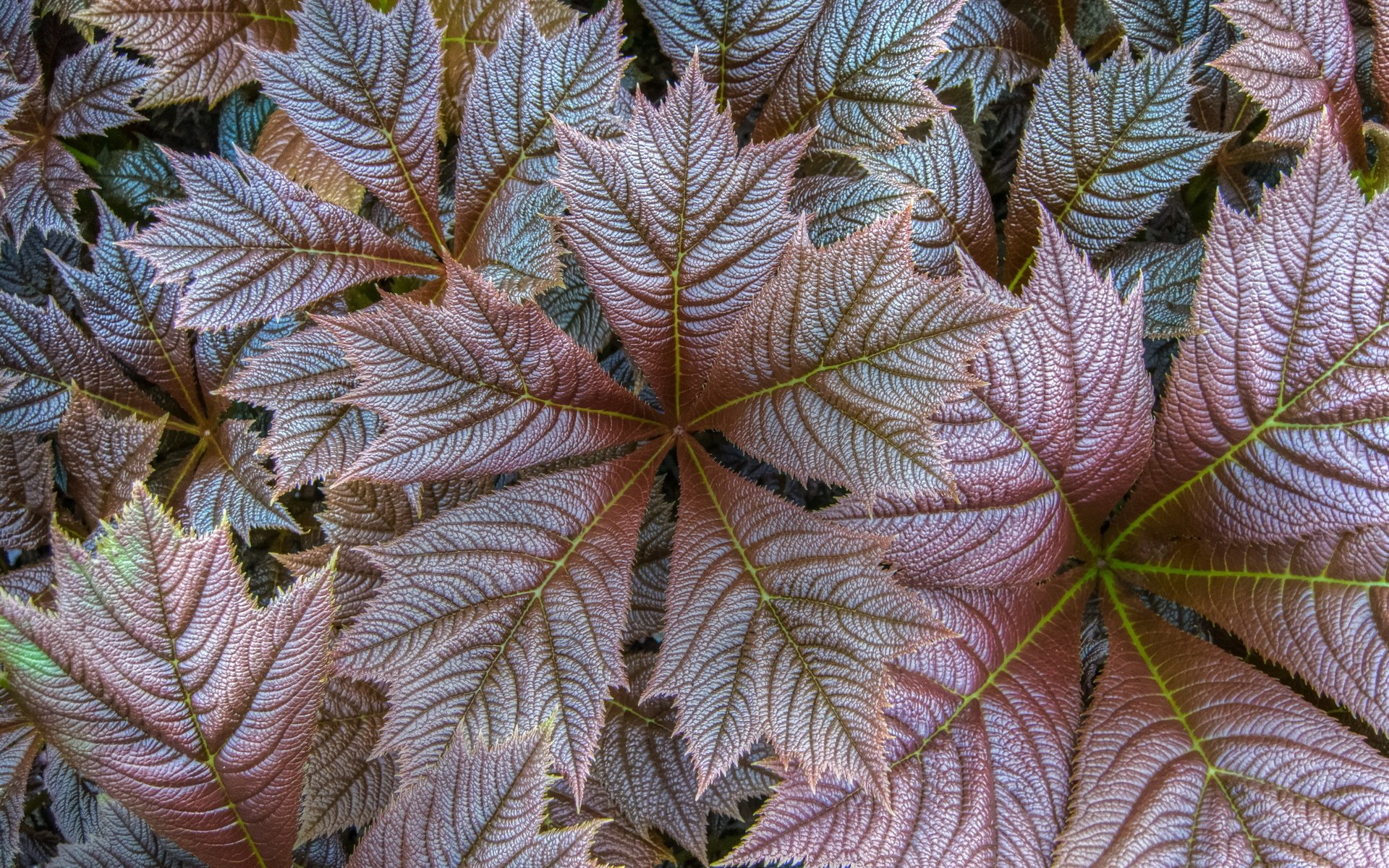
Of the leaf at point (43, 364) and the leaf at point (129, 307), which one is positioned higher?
the leaf at point (129, 307)

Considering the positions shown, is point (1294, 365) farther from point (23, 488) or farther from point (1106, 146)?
point (23, 488)

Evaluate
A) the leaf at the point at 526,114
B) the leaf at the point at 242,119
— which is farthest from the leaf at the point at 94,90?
the leaf at the point at 526,114

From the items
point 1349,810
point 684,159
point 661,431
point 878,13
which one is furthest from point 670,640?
point 878,13

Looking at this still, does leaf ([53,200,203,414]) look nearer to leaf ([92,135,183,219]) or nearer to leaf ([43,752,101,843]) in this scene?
leaf ([92,135,183,219])

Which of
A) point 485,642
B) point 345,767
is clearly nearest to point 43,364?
point 345,767

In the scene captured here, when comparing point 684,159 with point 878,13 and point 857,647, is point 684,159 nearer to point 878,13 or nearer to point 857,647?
point 878,13

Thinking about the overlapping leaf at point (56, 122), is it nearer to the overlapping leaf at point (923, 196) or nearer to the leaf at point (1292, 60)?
the overlapping leaf at point (923, 196)
